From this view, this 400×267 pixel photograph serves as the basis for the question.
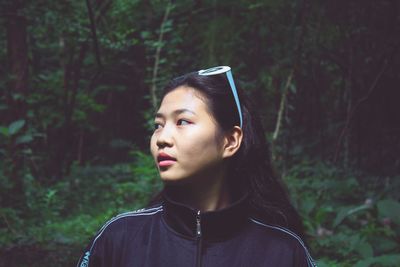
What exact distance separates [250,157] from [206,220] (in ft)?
1.27

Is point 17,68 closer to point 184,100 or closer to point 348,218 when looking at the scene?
point 348,218

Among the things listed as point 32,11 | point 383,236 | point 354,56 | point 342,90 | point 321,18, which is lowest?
point 383,236

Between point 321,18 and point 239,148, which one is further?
point 321,18

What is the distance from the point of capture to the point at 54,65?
37.5 ft

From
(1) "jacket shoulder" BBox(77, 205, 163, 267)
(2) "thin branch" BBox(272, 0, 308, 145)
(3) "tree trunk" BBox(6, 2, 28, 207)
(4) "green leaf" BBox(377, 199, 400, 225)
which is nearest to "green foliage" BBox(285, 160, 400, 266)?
(4) "green leaf" BBox(377, 199, 400, 225)

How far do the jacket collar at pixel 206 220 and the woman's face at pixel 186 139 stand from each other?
11 cm

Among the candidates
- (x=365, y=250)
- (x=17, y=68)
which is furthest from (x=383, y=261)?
(x=17, y=68)

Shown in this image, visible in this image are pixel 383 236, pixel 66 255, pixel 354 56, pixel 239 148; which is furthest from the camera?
pixel 354 56

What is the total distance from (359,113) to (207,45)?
85.4 inches

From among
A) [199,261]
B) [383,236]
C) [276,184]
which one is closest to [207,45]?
[383,236]

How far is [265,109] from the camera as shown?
7.70 m

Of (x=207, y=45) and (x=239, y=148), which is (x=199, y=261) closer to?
(x=239, y=148)

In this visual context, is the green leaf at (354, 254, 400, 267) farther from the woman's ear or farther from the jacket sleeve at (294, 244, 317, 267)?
the woman's ear

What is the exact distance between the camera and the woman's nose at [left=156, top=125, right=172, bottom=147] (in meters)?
1.78
